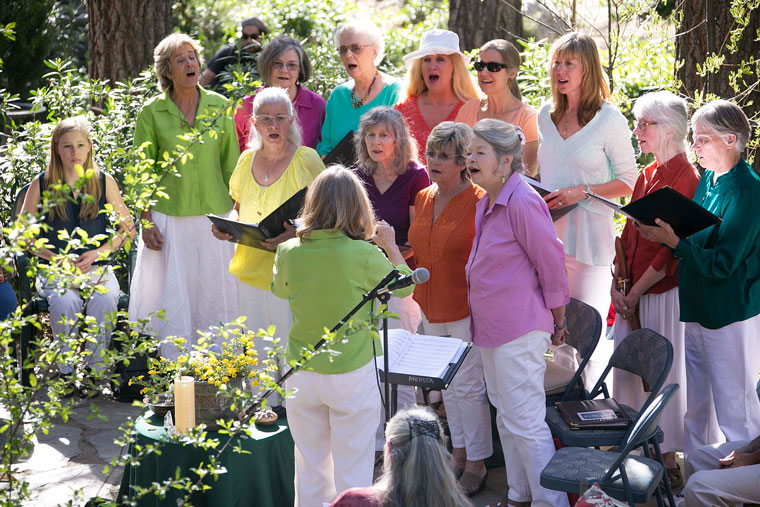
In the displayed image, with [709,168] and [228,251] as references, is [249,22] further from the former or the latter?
[709,168]

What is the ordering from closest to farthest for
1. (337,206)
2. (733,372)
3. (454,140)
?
(337,206), (733,372), (454,140)

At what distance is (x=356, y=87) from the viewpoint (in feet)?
21.7

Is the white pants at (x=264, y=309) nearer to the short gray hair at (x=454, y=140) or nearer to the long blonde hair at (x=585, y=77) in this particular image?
the short gray hair at (x=454, y=140)

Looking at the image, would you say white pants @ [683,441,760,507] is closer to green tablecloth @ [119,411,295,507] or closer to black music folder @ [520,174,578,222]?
black music folder @ [520,174,578,222]

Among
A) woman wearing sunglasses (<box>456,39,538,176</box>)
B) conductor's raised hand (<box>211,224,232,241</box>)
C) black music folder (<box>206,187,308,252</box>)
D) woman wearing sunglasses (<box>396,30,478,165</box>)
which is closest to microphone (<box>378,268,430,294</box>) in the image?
black music folder (<box>206,187,308,252</box>)

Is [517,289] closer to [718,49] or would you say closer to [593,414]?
[593,414]

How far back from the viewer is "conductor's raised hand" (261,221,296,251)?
5496 mm

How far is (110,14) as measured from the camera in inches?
368

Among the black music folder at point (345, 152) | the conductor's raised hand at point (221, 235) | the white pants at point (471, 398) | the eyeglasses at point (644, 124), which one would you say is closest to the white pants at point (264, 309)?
the conductor's raised hand at point (221, 235)

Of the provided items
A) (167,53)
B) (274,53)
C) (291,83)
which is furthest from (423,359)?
(167,53)

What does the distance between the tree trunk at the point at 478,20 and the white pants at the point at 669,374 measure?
6.32 metres

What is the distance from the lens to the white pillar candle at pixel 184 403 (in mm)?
4293

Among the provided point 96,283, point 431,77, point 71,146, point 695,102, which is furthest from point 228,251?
point 96,283

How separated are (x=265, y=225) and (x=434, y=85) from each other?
180cm
